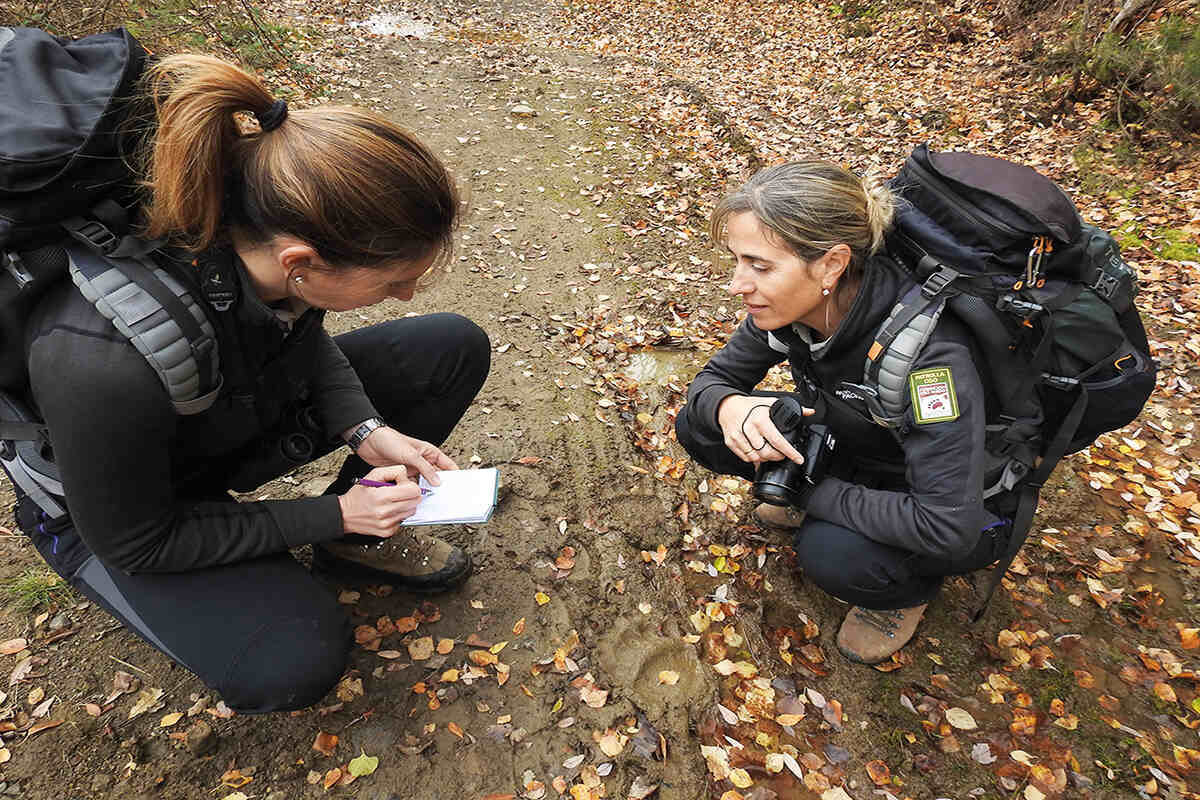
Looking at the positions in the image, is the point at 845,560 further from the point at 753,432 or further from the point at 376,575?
the point at 376,575

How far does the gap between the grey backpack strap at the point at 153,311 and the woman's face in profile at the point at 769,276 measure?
64.7 inches

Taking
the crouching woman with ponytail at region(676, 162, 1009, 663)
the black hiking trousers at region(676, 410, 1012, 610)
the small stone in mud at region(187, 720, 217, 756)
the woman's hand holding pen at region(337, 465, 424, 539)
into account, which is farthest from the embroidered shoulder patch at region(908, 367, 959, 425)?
the small stone in mud at region(187, 720, 217, 756)

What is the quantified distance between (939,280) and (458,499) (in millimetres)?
1771

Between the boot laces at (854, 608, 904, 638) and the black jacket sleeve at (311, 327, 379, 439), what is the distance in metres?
2.22

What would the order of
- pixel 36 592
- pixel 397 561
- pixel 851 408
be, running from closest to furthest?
pixel 851 408 → pixel 36 592 → pixel 397 561

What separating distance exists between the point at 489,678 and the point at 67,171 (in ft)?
7.06

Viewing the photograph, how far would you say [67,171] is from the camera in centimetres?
153

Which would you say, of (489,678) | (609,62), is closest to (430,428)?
(489,678)

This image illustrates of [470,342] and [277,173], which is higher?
[277,173]

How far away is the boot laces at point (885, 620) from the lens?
2.79 metres

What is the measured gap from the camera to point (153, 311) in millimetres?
1647

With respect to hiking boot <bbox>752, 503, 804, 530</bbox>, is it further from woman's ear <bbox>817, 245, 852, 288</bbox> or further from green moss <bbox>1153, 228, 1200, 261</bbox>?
green moss <bbox>1153, 228, 1200, 261</bbox>

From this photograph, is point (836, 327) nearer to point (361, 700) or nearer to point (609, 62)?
point (361, 700)

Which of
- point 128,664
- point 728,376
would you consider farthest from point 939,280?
point 128,664
